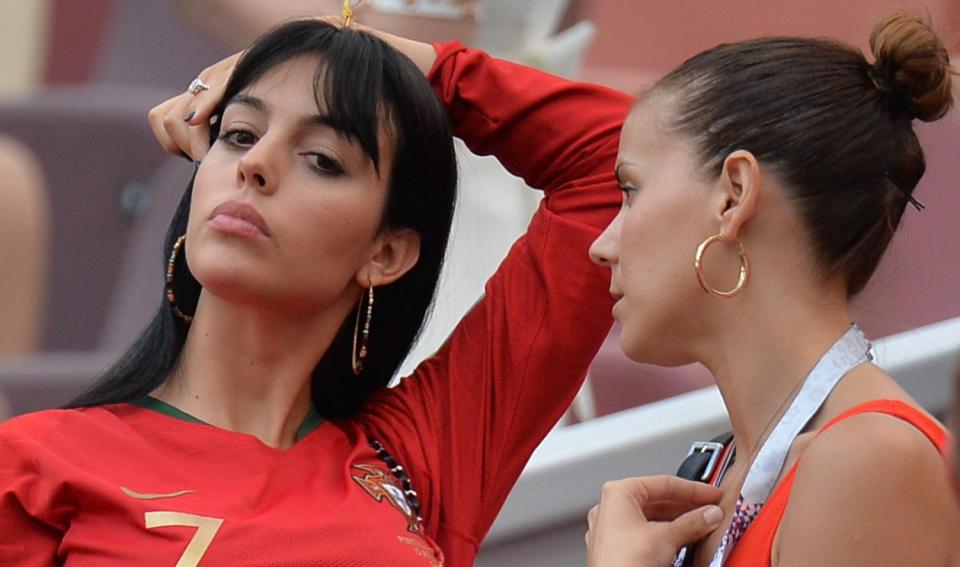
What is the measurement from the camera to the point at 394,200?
1884 millimetres

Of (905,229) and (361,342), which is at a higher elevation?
(361,342)

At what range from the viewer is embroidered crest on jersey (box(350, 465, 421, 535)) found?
1.75 m

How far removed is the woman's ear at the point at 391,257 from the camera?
1881mm

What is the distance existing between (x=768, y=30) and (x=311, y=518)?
7.01ft

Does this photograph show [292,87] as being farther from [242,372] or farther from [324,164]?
[242,372]

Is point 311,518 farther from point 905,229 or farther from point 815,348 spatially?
point 905,229

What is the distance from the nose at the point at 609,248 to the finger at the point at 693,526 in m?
0.24

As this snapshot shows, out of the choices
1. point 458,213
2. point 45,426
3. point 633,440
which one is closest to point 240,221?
point 45,426

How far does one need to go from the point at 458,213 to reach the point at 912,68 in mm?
1094

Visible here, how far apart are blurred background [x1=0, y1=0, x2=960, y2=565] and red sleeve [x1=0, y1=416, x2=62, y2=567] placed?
982 millimetres

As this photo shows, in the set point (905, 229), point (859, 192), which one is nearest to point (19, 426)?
point (859, 192)

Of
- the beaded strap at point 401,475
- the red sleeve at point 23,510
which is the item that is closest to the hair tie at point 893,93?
the beaded strap at point 401,475

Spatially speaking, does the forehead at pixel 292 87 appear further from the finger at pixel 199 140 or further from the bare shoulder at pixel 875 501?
the bare shoulder at pixel 875 501

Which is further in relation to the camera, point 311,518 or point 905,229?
point 905,229
